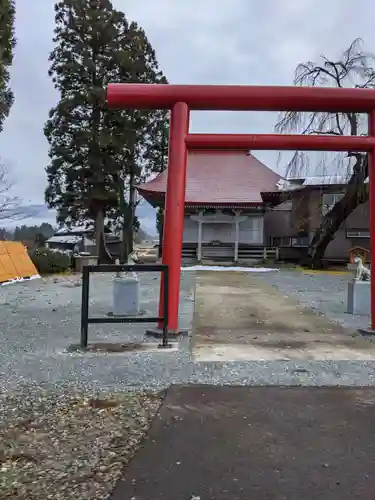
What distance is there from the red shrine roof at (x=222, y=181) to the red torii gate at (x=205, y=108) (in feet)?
51.2

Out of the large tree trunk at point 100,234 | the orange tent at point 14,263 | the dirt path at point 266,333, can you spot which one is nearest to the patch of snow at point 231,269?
the large tree trunk at point 100,234

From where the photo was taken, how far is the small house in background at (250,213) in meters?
23.3

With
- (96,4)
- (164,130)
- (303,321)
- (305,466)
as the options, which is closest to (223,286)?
(303,321)

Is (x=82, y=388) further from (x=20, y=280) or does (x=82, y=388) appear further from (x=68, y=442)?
(x=20, y=280)

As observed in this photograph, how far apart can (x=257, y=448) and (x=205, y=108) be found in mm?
5156

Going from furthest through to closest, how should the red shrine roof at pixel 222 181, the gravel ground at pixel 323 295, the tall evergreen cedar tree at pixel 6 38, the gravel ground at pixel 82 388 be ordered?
the red shrine roof at pixel 222 181 < the tall evergreen cedar tree at pixel 6 38 < the gravel ground at pixel 323 295 < the gravel ground at pixel 82 388

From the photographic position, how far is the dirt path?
536 cm

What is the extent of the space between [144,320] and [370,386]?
2756mm

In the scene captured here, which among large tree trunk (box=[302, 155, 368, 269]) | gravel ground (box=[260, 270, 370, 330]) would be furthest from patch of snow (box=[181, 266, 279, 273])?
gravel ground (box=[260, 270, 370, 330])

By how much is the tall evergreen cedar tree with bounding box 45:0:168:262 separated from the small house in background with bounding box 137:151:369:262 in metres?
2.22

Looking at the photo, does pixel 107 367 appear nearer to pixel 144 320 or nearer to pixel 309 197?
pixel 144 320

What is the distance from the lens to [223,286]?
43.9 feet

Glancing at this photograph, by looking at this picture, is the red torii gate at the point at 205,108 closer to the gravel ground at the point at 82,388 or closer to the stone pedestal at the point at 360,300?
the gravel ground at the point at 82,388

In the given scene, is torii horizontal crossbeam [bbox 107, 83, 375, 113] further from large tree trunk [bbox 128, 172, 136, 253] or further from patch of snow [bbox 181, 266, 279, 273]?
large tree trunk [bbox 128, 172, 136, 253]
